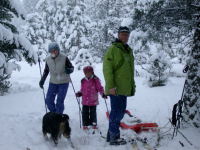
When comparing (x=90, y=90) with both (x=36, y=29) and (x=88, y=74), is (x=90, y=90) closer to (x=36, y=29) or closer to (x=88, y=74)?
(x=88, y=74)

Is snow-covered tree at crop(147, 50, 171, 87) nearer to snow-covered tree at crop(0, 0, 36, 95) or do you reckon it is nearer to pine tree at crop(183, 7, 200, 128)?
pine tree at crop(183, 7, 200, 128)

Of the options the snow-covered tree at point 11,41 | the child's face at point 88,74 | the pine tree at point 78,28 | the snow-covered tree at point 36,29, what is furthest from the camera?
the snow-covered tree at point 36,29

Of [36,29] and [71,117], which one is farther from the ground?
[36,29]

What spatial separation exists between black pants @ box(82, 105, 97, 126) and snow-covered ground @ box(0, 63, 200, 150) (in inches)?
10.2

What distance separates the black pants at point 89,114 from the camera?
739 centimetres

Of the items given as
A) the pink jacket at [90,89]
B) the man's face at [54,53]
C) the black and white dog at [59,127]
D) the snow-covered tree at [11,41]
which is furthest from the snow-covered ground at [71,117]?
the man's face at [54,53]

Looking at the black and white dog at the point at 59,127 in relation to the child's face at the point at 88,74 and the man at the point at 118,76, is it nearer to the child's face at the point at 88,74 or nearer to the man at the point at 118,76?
the man at the point at 118,76

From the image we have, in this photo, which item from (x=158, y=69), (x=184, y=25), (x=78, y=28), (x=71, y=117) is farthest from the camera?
(x=78, y=28)

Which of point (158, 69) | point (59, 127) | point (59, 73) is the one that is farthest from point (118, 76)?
point (158, 69)

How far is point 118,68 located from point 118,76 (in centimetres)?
17

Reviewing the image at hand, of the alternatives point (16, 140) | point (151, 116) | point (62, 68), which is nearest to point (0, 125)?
point (16, 140)

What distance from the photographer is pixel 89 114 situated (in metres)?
7.48

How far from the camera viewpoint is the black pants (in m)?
7.39

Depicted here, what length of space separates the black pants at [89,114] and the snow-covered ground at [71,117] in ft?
0.85
